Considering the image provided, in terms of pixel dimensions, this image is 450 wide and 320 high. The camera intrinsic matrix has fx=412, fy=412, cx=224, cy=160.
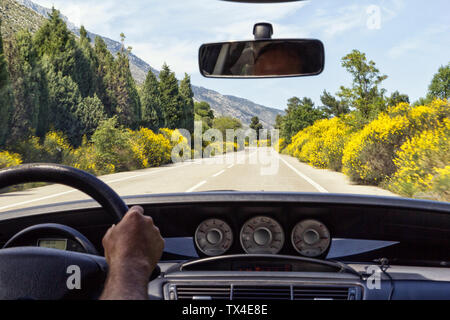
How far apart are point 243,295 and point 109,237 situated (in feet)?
3.28

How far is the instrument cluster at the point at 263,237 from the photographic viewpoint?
2607mm

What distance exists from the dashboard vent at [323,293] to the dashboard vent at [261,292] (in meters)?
0.05

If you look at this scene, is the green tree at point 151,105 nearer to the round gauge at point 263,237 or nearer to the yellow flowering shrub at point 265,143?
the round gauge at point 263,237

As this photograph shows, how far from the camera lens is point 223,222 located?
2.68 metres

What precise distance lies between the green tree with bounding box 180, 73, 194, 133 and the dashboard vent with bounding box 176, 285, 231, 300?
51.2 metres

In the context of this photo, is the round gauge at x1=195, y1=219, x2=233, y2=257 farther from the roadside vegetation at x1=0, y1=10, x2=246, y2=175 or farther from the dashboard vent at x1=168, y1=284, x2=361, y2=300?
the roadside vegetation at x1=0, y1=10, x2=246, y2=175

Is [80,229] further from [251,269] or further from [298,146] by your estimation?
[298,146]

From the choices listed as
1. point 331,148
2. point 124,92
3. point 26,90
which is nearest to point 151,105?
point 124,92

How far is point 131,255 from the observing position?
102cm

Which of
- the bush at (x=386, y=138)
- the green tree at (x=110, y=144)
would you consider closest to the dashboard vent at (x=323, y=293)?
the bush at (x=386, y=138)

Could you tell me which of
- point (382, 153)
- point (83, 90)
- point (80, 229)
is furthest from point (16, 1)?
point (80, 229)

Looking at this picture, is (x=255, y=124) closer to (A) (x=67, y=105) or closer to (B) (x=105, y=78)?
(B) (x=105, y=78)

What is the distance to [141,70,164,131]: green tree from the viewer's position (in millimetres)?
40094
